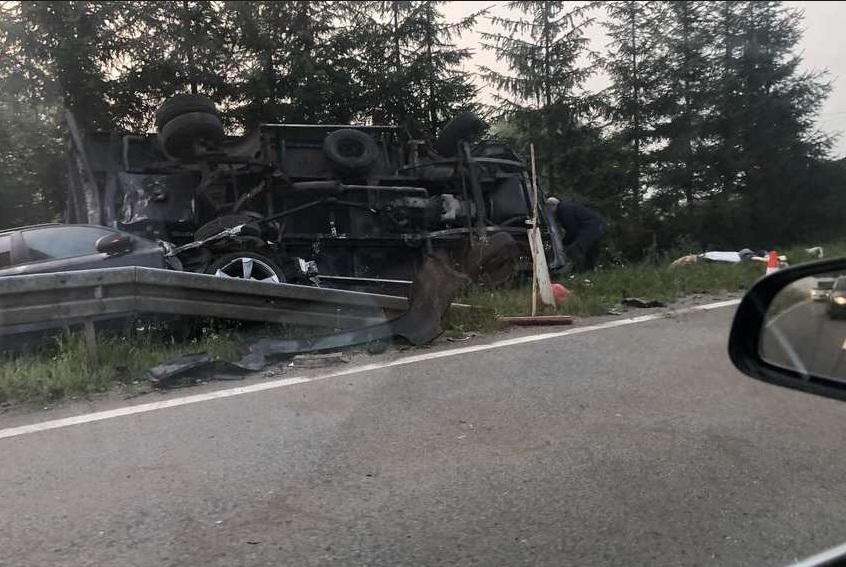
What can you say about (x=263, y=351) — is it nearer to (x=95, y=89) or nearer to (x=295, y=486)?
(x=295, y=486)

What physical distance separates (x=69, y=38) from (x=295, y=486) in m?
12.4

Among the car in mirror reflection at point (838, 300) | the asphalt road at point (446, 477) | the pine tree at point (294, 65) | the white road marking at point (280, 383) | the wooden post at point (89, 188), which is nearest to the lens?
the car in mirror reflection at point (838, 300)

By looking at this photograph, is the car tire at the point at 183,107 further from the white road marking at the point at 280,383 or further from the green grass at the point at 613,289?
the white road marking at the point at 280,383

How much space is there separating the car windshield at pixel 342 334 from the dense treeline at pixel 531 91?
81 mm

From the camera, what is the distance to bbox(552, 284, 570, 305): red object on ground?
8.69 meters

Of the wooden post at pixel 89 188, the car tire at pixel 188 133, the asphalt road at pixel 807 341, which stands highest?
the car tire at pixel 188 133

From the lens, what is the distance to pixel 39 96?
44.4ft

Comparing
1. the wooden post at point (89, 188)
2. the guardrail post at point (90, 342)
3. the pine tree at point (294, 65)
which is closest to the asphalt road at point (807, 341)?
the guardrail post at point (90, 342)

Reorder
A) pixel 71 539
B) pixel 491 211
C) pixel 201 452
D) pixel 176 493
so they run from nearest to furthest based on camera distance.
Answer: pixel 71 539 → pixel 176 493 → pixel 201 452 → pixel 491 211

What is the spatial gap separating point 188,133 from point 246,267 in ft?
7.91

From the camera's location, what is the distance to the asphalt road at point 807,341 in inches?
94.8

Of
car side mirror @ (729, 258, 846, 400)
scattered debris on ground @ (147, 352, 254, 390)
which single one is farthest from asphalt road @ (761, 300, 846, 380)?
scattered debris on ground @ (147, 352, 254, 390)

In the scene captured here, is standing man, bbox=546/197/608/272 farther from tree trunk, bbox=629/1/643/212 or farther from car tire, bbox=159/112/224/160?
tree trunk, bbox=629/1/643/212

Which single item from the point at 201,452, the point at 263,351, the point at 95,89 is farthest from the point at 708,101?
the point at 201,452
